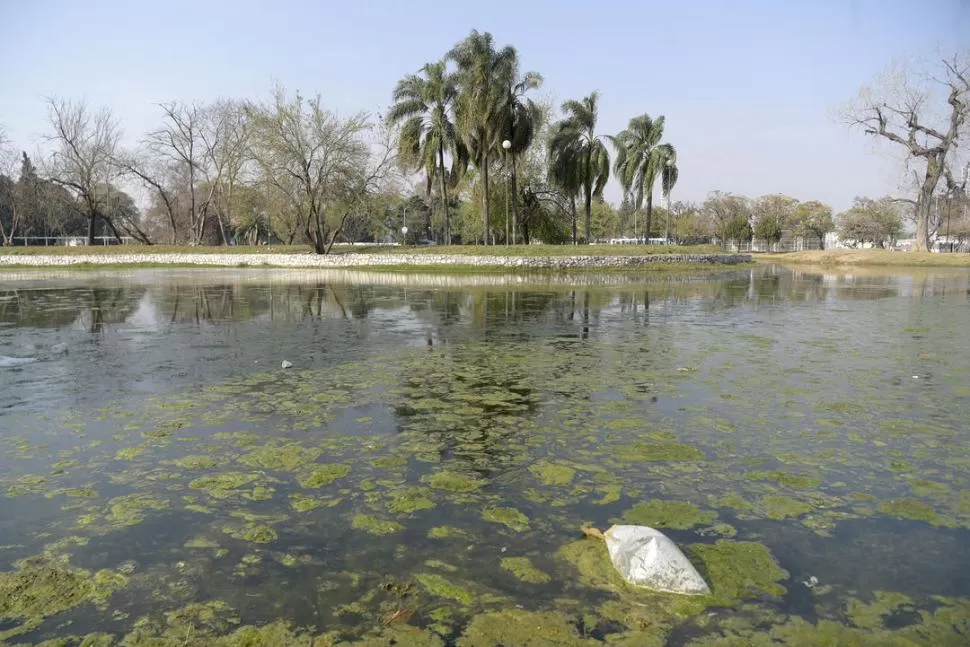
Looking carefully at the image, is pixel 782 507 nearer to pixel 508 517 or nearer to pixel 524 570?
pixel 508 517

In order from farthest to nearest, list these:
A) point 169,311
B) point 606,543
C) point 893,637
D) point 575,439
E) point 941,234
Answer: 1. point 941,234
2. point 169,311
3. point 575,439
4. point 606,543
5. point 893,637

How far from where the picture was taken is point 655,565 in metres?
3.46

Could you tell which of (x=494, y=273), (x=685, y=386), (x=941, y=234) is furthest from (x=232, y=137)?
(x=941, y=234)

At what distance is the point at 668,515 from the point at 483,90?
124 ft

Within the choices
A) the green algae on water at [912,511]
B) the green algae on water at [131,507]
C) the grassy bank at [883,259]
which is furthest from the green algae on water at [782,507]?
the grassy bank at [883,259]

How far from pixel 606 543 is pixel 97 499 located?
342 cm

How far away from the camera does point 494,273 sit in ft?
108

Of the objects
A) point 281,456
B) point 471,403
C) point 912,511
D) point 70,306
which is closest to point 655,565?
point 912,511

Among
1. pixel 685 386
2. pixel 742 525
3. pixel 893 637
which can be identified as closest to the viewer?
pixel 893 637

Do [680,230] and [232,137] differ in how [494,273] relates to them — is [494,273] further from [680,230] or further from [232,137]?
[680,230]

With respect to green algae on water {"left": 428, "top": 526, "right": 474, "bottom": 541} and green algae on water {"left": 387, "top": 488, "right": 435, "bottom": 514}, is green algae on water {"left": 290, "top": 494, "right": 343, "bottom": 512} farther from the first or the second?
green algae on water {"left": 428, "top": 526, "right": 474, "bottom": 541}

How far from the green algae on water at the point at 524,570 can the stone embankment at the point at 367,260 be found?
101 feet

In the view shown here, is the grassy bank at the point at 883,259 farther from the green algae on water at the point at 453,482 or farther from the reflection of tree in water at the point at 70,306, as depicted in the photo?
the green algae on water at the point at 453,482

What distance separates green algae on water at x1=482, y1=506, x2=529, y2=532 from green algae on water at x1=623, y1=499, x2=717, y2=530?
25.8 inches
